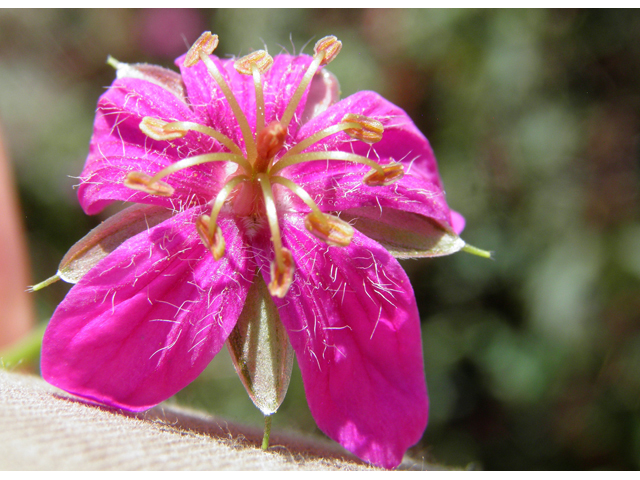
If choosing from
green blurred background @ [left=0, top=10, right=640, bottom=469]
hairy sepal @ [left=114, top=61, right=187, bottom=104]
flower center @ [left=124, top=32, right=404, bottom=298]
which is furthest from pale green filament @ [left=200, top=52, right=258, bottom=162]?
green blurred background @ [left=0, top=10, right=640, bottom=469]

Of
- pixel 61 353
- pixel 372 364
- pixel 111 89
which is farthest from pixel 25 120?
pixel 372 364

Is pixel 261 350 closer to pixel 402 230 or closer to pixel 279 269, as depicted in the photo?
pixel 279 269

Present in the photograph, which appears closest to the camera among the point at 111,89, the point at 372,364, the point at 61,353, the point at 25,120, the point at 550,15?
the point at 61,353

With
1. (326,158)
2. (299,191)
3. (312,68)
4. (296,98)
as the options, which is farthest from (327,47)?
(299,191)

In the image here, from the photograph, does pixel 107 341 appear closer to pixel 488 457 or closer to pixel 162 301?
pixel 162 301

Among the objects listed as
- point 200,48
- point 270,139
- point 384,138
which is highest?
point 200,48

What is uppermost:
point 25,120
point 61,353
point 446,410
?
point 61,353
